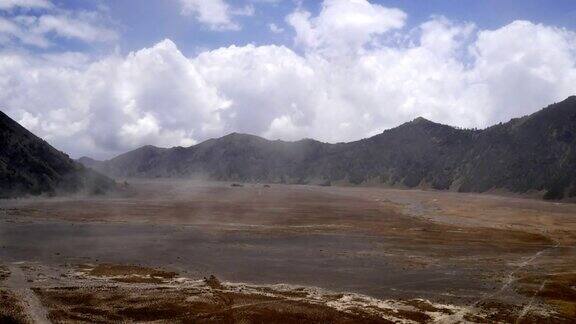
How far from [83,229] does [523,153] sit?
106106 millimetres

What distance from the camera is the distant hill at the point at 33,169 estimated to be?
205 ft

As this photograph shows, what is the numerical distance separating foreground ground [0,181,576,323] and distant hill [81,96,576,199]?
67246 mm

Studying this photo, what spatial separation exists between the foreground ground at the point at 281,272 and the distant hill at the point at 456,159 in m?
67.2

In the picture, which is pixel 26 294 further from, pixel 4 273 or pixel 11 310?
pixel 4 273

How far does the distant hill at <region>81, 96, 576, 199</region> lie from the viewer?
102 meters

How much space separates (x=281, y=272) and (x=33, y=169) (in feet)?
187

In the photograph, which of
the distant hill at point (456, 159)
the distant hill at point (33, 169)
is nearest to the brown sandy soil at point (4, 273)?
the distant hill at point (33, 169)

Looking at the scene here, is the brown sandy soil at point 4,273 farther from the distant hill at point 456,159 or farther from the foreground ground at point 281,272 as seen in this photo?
the distant hill at point 456,159

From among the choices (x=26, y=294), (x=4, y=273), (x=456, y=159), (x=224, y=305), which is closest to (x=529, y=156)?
(x=456, y=159)

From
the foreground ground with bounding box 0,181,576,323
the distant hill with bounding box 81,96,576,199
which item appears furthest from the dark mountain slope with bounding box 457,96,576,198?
the foreground ground with bounding box 0,181,576,323

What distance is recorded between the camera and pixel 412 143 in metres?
162

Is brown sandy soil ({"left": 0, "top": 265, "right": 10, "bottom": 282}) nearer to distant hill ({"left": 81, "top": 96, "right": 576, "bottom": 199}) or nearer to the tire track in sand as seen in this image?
the tire track in sand

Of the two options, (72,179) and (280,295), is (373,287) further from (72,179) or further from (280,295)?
(72,179)

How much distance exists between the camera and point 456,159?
13750 centimetres
